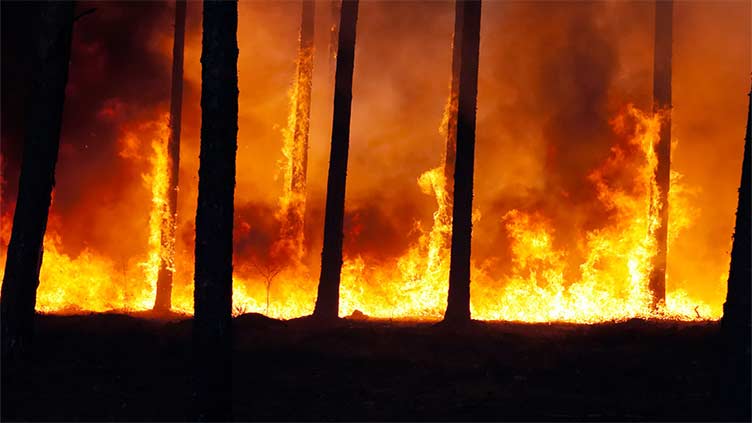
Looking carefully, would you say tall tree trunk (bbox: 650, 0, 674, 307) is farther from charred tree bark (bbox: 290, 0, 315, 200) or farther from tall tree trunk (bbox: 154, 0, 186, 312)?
tall tree trunk (bbox: 154, 0, 186, 312)

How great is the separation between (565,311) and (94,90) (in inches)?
704

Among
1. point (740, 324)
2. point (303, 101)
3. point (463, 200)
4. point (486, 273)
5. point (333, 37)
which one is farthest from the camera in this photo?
point (333, 37)

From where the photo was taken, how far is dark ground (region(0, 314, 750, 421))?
460 inches

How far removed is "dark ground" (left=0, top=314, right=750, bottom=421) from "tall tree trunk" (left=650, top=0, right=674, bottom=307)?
754 centimetres

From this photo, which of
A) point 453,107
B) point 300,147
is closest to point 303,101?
point 300,147

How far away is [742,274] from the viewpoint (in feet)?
35.3

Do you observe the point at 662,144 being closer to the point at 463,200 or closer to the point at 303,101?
the point at 463,200

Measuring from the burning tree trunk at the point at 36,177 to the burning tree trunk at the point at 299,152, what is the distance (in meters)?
14.4

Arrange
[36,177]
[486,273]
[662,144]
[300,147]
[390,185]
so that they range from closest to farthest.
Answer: [36,177] → [662,144] → [486,273] → [300,147] → [390,185]

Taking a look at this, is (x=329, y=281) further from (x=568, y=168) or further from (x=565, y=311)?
(x=568, y=168)

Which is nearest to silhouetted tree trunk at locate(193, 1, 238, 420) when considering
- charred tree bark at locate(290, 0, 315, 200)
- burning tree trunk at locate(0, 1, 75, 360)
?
burning tree trunk at locate(0, 1, 75, 360)

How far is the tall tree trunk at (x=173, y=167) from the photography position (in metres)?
26.3

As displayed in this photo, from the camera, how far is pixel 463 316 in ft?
61.6

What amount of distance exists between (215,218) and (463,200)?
9.41 metres
